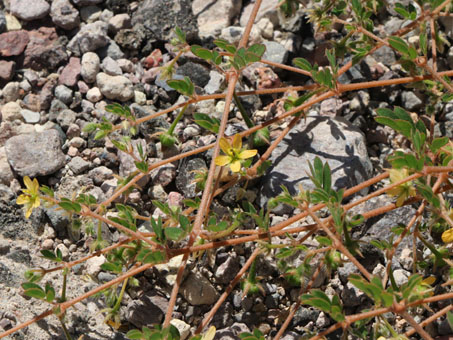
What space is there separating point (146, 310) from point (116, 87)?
1.38 meters

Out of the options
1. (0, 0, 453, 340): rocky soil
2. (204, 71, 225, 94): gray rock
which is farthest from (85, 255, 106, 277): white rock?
(204, 71, 225, 94): gray rock

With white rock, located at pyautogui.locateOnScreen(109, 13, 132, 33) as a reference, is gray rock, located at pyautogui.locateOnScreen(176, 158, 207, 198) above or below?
below

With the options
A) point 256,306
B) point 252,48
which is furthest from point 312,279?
point 252,48

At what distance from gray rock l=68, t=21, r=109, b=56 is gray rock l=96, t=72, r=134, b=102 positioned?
0.25 m

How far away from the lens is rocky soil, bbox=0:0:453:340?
2.80 meters

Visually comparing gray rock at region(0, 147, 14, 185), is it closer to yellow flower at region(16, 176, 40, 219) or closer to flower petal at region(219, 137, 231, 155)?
yellow flower at region(16, 176, 40, 219)

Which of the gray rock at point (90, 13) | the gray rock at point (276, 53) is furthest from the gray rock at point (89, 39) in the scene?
the gray rock at point (276, 53)

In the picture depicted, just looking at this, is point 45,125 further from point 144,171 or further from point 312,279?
point 312,279

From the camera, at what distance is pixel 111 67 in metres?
3.58

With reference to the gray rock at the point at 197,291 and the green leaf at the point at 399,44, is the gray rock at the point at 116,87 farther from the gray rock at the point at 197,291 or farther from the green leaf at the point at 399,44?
the green leaf at the point at 399,44

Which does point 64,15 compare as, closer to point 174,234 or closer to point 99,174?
point 99,174

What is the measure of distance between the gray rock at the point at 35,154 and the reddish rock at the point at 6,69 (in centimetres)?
51

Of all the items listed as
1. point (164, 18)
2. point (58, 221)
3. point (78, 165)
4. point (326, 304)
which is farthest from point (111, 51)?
point (326, 304)

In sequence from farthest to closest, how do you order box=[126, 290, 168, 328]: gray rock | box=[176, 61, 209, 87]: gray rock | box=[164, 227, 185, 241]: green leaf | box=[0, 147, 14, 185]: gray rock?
box=[176, 61, 209, 87]: gray rock < box=[0, 147, 14, 185]: gray rock < box=[126, 290, 168, 328]: gray rock < box=[164, 227, 185, 241]: green leaf
